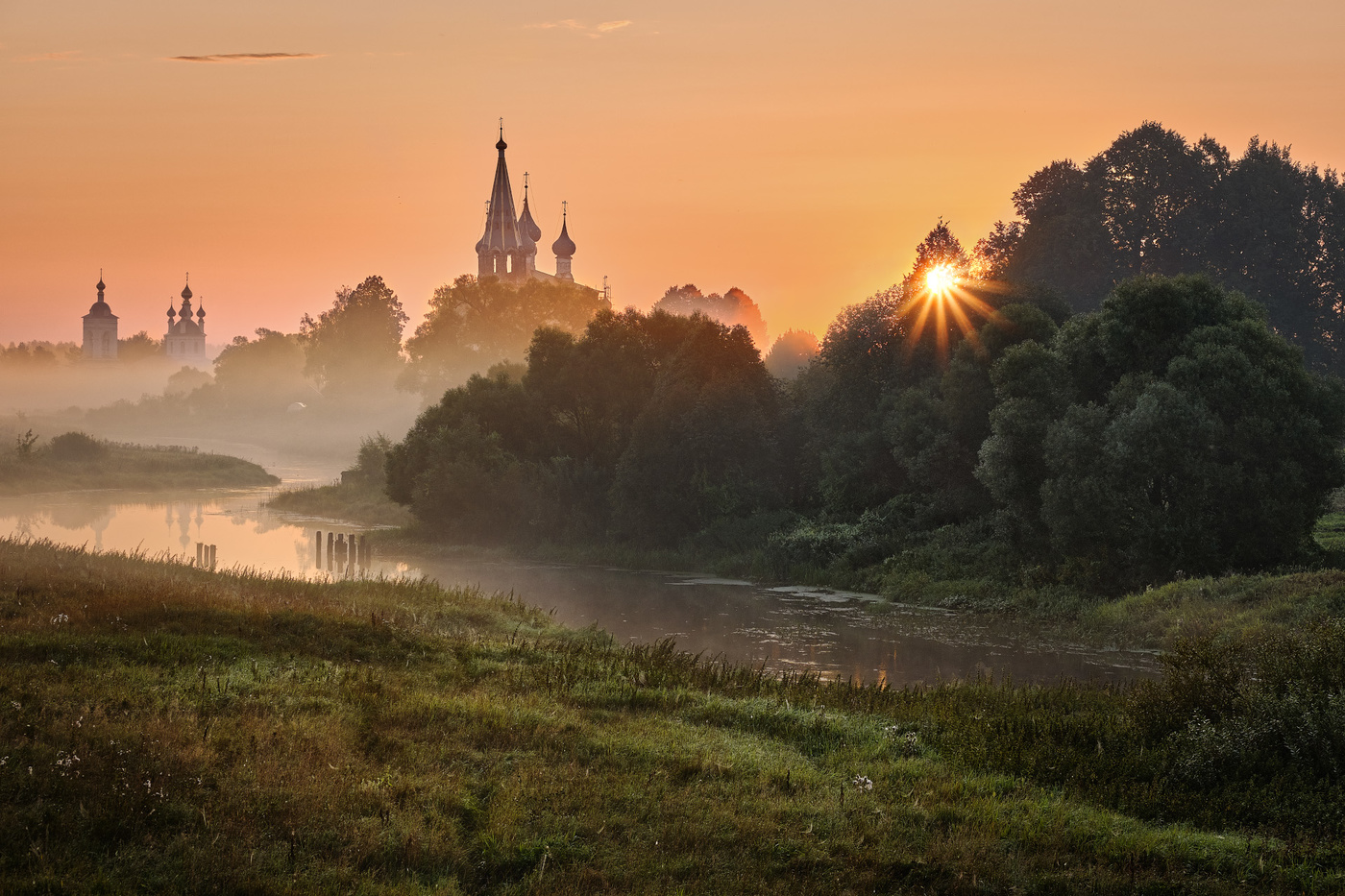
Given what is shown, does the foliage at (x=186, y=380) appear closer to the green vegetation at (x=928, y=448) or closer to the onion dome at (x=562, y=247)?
the onion dome at (x=562, y=247)

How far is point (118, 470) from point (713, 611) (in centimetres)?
5670

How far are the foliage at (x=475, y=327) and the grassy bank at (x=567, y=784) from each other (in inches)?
3326

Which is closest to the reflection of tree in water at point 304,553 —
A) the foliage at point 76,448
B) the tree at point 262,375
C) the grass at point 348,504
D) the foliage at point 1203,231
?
the grass at point 348,504

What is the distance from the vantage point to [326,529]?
57.7 m

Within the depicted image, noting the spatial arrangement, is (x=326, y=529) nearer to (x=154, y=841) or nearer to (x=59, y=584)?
(x=59, y=584)

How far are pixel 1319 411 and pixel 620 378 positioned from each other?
1090 inches

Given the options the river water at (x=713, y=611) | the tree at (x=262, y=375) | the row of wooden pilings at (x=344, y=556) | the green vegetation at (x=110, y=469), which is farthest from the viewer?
the tree at (x=262, y=375)

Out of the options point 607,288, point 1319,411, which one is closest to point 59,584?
point 1319,411

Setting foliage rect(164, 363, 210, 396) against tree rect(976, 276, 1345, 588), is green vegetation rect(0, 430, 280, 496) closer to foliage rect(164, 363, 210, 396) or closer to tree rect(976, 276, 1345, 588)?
tree rect(976, 276, 1345, 588)

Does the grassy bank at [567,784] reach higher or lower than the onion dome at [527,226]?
lower

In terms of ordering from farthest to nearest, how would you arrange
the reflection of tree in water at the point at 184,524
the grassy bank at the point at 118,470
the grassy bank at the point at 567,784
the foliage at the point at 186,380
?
the foliage at the point at 186,380, the grassy bank at the point at 118,470, the reflection of tree in water at the point at 184,524, the grassy bank at the point at 567,784

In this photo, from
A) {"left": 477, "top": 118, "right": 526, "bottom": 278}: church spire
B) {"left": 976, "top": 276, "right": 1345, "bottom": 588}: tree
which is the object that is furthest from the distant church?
{"left": 976, "top": 276, "right": 1345, "bottom": 588}: tree

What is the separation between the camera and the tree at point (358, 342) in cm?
12475

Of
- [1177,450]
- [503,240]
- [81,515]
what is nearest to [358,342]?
[503,240]
